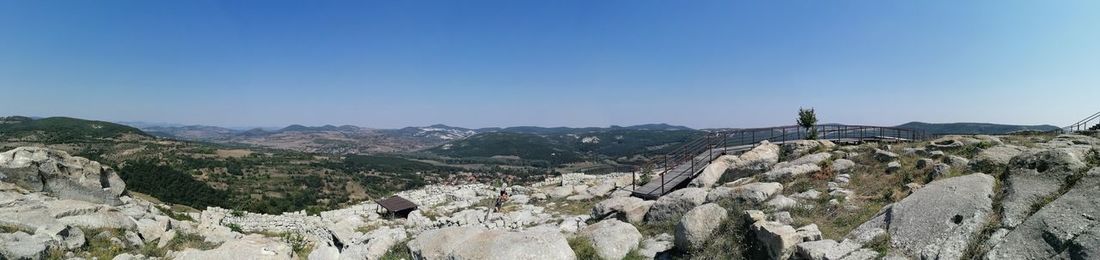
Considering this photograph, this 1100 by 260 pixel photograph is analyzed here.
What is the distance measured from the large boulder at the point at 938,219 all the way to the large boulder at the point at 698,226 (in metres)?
2.54

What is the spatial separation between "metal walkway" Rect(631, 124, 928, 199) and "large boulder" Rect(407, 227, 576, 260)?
10.7 meters

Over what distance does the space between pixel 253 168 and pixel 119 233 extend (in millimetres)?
87221

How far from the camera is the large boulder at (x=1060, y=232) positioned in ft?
19.1

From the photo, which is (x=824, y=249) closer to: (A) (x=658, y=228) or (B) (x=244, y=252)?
(A) (x=658, y=228)

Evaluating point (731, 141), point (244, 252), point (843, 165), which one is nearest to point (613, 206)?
point (843, 165)

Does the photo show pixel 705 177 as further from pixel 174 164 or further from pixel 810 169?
pixel 174 164

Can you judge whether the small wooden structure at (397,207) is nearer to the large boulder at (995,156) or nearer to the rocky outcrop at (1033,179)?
the rocky outcrop at (1033,179)

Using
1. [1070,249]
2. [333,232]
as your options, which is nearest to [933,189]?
[1070,249]

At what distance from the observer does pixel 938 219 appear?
7.82m

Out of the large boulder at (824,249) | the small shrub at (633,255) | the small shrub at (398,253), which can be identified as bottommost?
the small shrub at (398,253)

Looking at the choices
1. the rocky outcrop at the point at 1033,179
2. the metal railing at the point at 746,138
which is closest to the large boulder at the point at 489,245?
the rocky outcrop at the point at 1033,179

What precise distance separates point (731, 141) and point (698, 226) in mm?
16187

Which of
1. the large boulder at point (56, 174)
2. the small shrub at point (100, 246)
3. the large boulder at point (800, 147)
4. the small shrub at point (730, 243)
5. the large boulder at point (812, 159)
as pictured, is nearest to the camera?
the small shrub at point (730, 243)

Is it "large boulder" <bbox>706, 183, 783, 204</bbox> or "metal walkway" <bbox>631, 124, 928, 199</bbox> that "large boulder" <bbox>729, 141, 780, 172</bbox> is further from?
"large boulder" <bbox>706, 183, 783, 204</bbox>
